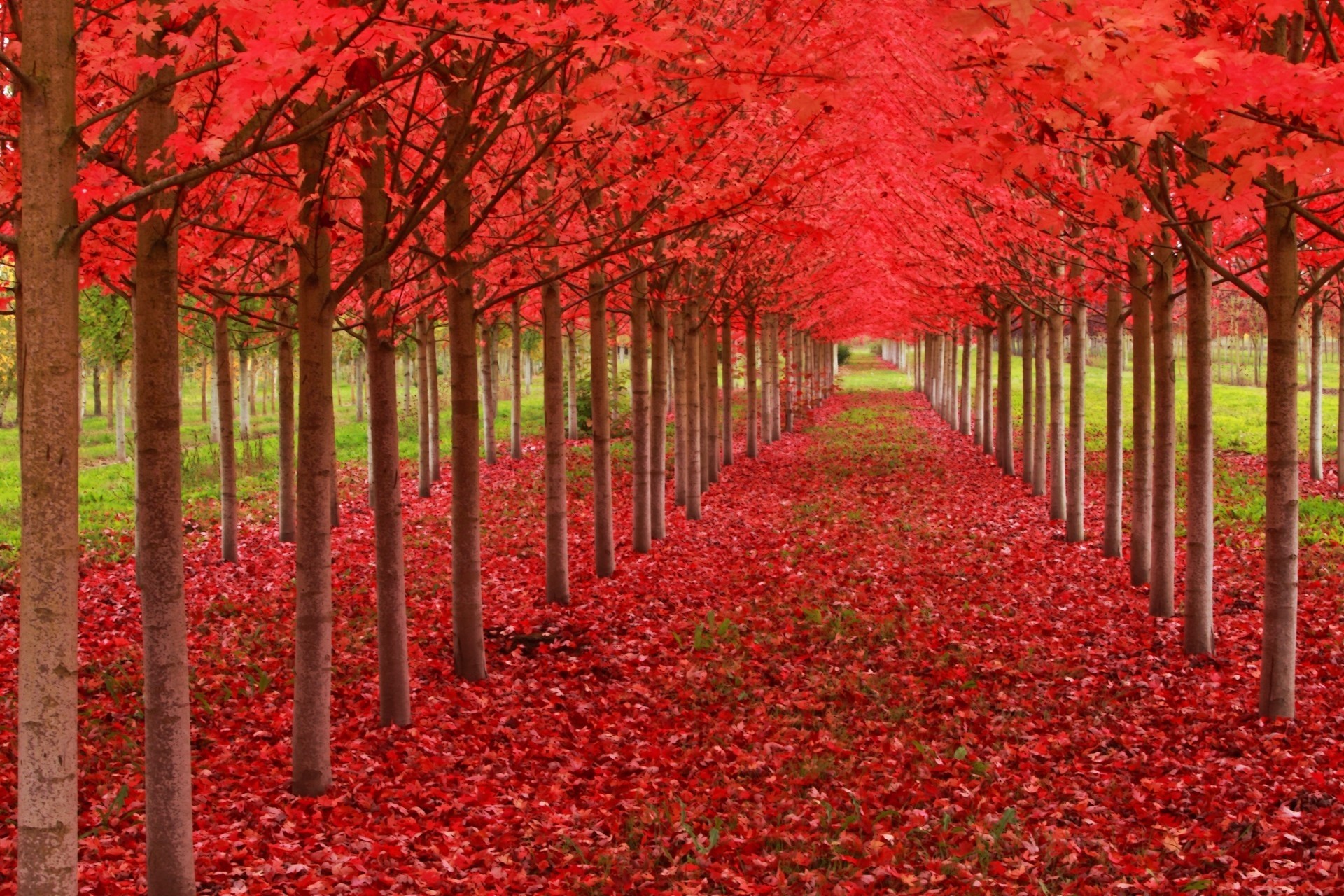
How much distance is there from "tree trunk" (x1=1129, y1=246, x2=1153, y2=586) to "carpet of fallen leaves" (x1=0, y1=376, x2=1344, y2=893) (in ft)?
1.45

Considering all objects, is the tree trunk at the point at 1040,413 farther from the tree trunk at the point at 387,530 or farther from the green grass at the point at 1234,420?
the tree trunk at the point at 387,530

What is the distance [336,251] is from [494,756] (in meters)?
7.35

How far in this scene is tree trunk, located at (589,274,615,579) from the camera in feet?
35.3

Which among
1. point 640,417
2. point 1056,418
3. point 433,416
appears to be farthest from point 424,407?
point 1056,418

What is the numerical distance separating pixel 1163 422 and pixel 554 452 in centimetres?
565

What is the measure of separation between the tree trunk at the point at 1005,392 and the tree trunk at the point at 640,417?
8020 mm

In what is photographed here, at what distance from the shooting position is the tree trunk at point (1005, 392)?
18.1 metres

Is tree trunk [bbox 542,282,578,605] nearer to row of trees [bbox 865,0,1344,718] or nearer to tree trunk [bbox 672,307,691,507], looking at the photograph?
row of trees [bbox 865,0,1344,718]

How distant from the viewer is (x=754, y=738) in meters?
6.95

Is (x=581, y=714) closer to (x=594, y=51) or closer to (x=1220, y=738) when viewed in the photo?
(x=1220, y=738)

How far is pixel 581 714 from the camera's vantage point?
24.3ft

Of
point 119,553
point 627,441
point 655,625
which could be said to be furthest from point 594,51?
point 627,441

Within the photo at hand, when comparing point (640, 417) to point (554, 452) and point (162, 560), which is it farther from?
point (162, 560)

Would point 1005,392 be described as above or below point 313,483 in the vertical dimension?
above
